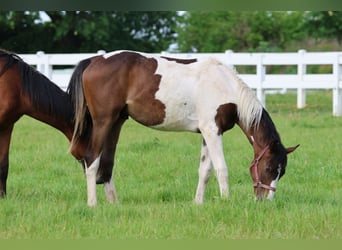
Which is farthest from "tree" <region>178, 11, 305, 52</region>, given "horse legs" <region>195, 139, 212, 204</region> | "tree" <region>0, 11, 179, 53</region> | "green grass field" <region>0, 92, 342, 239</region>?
"horse legs" <region>195, 139, 212, 204</region>

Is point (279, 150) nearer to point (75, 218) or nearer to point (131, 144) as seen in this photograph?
point (75, 218)

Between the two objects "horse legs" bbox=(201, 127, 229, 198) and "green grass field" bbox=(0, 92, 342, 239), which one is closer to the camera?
"green grass field" bbox=(0, 92, 342, 239)

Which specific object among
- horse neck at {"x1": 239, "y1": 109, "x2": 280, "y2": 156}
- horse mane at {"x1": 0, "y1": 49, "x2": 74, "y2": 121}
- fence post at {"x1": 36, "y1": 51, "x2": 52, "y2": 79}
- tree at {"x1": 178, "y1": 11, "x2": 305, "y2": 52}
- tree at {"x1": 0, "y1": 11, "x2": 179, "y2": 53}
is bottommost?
horse neck at {"x1": 239, "y1": 109, "x2": 280, "y2": 156}

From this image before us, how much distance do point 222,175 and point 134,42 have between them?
89.1ft

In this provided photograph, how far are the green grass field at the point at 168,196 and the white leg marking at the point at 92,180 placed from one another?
0.14 m

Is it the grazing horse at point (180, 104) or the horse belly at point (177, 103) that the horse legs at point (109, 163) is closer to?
the grazing horse at point (180, 104)

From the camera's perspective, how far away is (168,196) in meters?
6.73

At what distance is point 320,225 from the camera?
511 centimetres

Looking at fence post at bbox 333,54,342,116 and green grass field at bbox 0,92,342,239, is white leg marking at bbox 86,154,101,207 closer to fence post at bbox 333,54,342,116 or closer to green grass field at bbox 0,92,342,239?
green grass field at bbox 0,92,342,239

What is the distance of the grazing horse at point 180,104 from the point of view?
6.34 m

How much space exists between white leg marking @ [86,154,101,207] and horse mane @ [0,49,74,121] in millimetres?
600

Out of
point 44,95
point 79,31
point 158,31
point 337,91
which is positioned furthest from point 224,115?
point 158,31

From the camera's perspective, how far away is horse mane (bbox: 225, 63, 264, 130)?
6.32m

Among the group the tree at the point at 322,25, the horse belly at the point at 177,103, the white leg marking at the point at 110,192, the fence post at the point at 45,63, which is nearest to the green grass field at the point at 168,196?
the white leg marking at the point at 110,192
